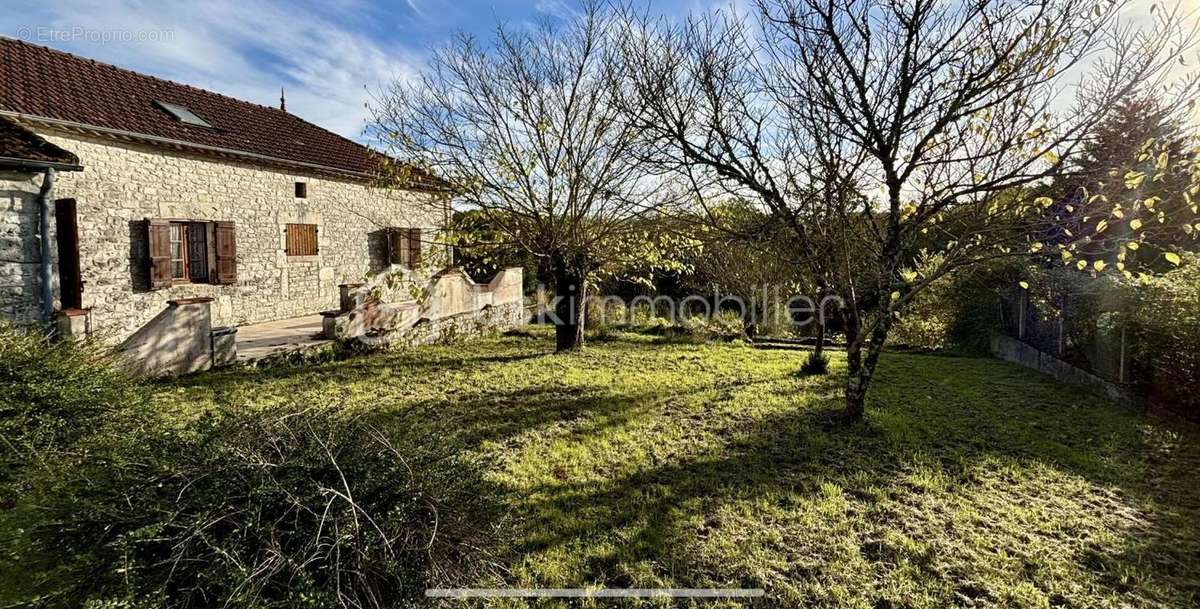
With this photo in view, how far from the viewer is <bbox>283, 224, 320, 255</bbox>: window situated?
432 inches

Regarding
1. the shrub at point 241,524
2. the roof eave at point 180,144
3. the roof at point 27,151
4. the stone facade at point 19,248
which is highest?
the roof eave at point 180,144

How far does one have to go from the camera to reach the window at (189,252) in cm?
895

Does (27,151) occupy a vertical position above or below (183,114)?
below

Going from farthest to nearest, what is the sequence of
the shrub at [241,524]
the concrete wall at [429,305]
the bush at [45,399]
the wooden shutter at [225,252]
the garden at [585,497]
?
the wooden shutter at [225,252], the concrete wall at [429,305], the bush at [45,399], the garden at [585,497], the shrub at [241,524]

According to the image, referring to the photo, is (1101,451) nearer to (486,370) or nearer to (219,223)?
(486,370)

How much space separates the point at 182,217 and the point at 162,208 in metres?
0.33

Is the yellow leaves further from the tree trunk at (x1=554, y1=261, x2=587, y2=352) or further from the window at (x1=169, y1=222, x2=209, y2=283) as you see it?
the window at (x1=169, y1=222, x2=209, y2=283)

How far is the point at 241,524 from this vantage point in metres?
1.99

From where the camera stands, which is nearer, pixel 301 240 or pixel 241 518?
pixel 241 518

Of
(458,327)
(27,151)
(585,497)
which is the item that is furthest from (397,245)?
(585,497)

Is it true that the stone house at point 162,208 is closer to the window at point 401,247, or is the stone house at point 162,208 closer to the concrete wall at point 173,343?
the concrete wall at point 173,343

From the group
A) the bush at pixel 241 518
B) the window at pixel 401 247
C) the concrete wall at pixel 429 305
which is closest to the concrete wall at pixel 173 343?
the concrete wall at pixel 429 305

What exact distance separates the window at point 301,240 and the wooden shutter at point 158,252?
2332 millimetres

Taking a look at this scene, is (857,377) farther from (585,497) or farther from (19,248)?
(19,248)
